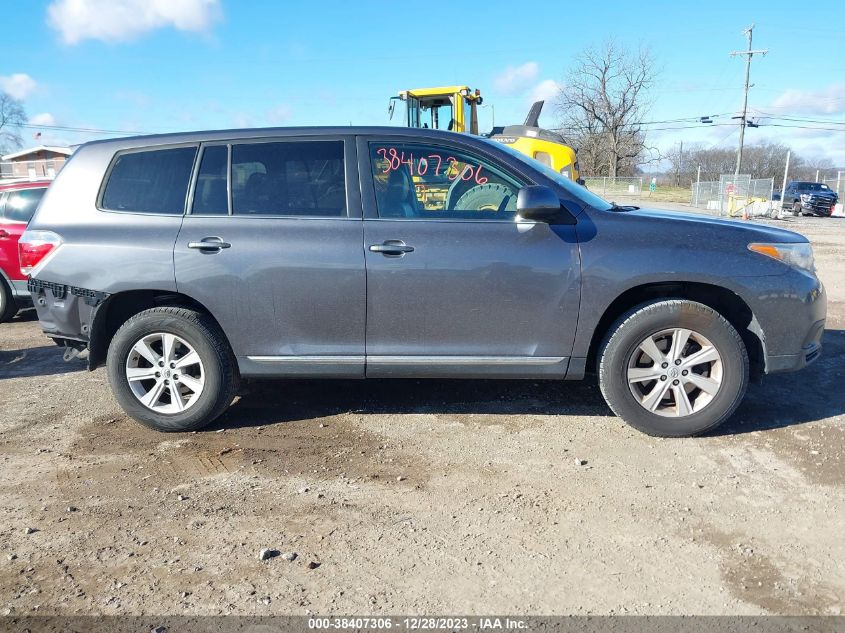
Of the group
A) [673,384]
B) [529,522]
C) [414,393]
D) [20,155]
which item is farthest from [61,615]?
[20,155]

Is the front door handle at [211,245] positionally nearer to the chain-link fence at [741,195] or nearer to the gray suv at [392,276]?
the gray suv at [392,276]

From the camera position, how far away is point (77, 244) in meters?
4.24

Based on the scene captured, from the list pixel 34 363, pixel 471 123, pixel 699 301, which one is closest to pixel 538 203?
pixel 699 301

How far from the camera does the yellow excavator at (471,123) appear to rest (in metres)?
13.1

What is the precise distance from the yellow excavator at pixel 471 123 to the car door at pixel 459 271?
9.18 m

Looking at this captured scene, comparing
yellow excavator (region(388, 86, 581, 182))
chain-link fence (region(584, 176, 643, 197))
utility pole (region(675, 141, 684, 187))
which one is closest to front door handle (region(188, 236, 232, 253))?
yellow excavator (region(388, 86, 581, 182))

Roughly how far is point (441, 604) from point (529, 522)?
0.75 m

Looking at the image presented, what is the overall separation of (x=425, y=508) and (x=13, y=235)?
681cm

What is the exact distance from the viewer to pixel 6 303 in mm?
7840

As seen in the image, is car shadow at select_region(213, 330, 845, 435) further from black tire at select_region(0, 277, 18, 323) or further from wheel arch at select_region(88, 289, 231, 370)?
black tire at select_region(0, 277, 18, 323)

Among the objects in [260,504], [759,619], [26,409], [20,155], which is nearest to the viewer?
[759,619]

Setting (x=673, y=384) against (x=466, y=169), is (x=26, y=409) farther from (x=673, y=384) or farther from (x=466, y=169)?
(x=673, y=384)

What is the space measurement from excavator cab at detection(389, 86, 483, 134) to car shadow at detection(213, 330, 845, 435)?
9.33 meters

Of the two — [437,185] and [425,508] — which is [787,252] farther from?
[425,508]
